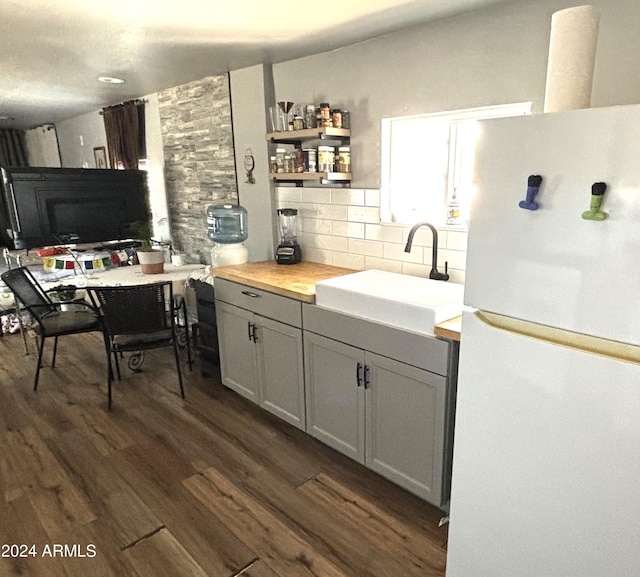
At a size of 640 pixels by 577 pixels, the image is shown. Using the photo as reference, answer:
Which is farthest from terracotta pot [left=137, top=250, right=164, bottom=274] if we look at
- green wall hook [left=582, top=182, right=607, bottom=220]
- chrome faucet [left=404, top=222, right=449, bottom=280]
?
green wall hook [left=582, top=182, right=607, bottom=220]

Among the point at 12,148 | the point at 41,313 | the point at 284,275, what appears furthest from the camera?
the point at 12,148

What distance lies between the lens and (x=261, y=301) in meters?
2.57

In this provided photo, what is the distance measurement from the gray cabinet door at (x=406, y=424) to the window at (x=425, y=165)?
904mm

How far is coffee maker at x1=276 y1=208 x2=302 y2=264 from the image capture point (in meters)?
2.99

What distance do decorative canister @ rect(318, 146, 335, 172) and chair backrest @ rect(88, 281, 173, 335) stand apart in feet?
4.15

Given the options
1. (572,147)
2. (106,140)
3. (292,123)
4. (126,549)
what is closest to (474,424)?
(572,147)

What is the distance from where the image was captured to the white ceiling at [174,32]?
1.93 m

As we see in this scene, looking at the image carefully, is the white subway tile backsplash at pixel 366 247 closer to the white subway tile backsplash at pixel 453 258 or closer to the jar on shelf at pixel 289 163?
the white subway tile backsplash at pixel 453 258

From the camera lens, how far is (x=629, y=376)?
1.05 m

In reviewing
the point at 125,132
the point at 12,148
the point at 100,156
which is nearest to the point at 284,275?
the point at 125,132

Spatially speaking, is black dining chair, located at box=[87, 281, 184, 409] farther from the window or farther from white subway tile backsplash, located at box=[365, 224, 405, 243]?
the window

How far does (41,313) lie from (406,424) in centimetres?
285

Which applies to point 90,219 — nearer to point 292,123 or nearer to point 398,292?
point 292,123

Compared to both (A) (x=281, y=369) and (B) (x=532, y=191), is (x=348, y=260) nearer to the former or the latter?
(A) (x=281, y=369)
